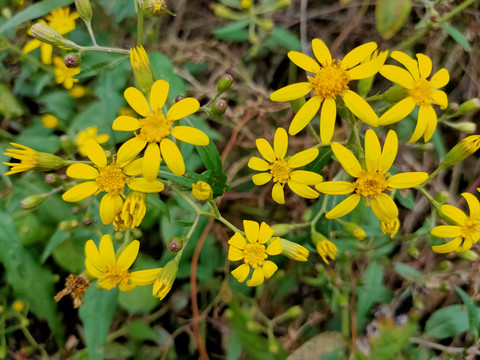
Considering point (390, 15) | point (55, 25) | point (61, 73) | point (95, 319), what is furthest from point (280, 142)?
point (55, 25)

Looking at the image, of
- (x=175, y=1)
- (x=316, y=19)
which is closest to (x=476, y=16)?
(x=316, y=19)

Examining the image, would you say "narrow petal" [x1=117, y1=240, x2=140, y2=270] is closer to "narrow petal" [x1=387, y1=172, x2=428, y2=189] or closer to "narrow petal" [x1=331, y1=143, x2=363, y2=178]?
"narrow petal" [x1=331, y1=143, x2=363, y2=178]

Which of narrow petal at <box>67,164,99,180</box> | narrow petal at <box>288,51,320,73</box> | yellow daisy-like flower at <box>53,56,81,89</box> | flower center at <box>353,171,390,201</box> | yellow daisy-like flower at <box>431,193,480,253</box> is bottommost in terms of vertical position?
yellow daisy-like flower at <box>53,56,81,89</box>

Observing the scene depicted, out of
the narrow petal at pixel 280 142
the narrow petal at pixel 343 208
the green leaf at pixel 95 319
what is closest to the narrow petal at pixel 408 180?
the narrow petal at pixel 343 208

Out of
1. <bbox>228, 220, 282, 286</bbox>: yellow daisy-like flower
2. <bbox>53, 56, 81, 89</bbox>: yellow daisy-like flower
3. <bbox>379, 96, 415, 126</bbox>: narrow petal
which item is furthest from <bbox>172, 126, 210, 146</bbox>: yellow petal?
→ <bbox>53, 56, 81, 89</bbox>: yellow daisy-like flower

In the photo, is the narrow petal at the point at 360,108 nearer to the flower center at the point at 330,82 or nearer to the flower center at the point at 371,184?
the flower center at the point at 330,82

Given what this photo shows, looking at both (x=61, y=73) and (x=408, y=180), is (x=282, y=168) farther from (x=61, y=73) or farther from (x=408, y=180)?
(x=61, y=73)
